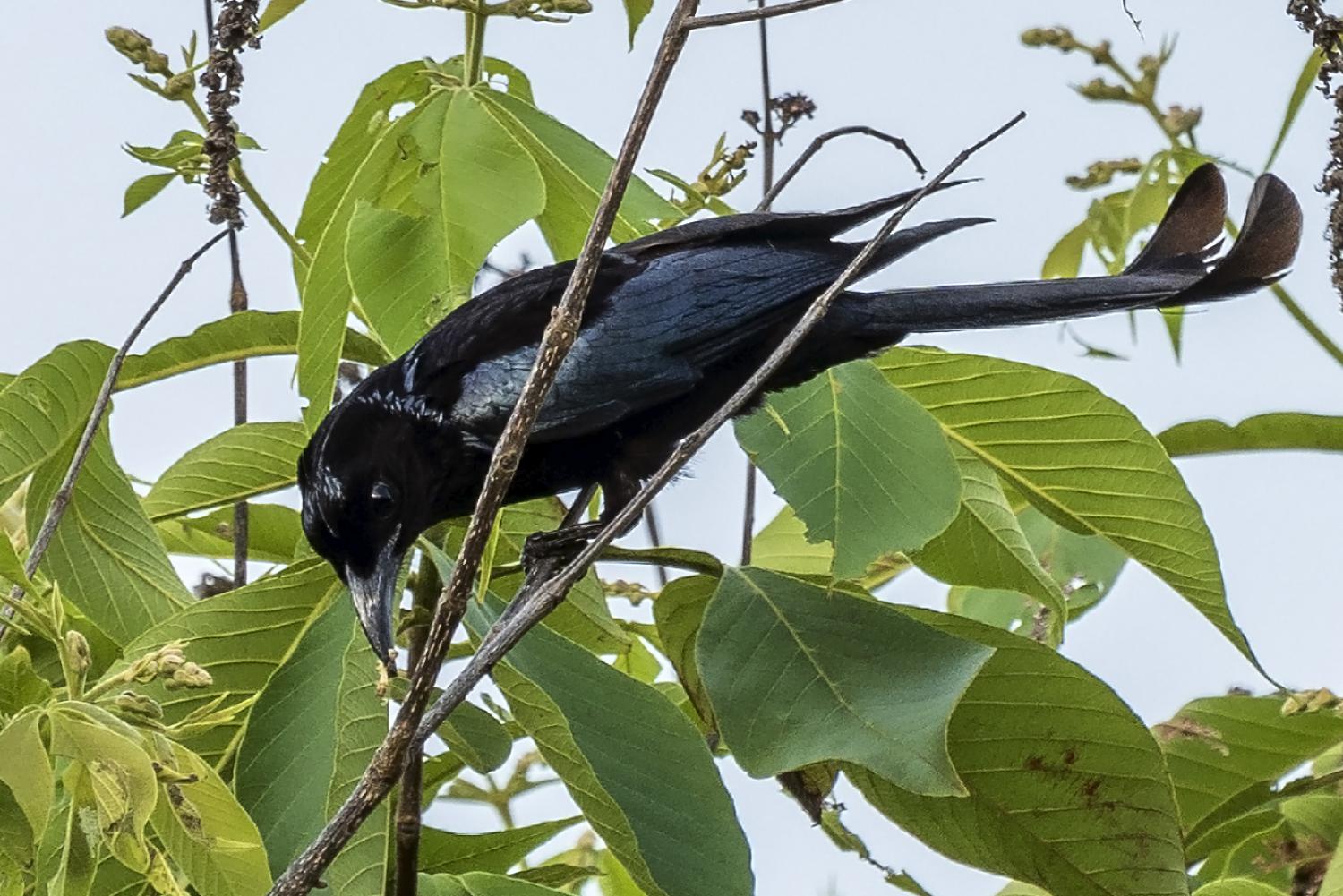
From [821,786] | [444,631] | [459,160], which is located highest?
[459,160]

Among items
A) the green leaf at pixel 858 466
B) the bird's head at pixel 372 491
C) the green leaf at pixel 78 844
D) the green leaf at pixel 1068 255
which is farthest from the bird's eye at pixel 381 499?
the green leaf at pixel 1068 255

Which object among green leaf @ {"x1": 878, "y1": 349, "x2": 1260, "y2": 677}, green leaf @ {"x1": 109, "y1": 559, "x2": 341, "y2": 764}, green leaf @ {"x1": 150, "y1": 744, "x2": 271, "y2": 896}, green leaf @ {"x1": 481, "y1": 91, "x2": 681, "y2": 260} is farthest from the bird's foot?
green leaf @ {"x1": 150, "y1": 744, "x2": 271, "y2": 896}

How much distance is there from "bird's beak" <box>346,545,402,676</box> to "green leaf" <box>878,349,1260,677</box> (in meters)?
0.82

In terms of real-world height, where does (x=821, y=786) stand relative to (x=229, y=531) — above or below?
below

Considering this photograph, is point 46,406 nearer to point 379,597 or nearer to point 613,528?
point 379,597

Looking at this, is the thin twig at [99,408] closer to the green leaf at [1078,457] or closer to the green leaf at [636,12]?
the green leaf at [636,12]

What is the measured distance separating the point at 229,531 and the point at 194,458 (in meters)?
0.52

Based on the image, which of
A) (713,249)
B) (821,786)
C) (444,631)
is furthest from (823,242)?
(444,631)

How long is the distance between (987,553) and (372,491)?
94cm

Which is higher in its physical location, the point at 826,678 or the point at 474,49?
the point at 474,49

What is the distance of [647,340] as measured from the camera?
2.88 meters

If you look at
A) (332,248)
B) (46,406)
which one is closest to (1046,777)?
(332,248)

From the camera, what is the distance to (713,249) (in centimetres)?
Answer: 289

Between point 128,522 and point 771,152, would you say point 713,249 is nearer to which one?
point 771,152
